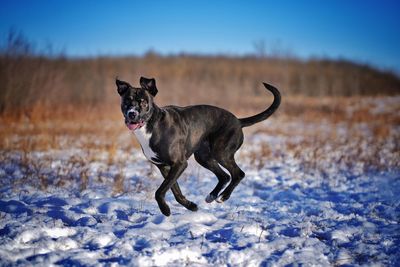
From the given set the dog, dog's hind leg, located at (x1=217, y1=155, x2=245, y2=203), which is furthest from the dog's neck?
dog's hind leg, located at (x1=217, y1=155, x2=245, y2=203)

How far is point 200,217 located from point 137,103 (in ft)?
4.60

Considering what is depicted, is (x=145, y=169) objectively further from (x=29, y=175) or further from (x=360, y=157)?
(x=360, y=157)

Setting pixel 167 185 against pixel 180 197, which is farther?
pixel 180 197

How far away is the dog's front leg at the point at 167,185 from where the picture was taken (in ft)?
14.3

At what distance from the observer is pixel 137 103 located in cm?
437

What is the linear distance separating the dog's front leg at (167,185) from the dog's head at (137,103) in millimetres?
605

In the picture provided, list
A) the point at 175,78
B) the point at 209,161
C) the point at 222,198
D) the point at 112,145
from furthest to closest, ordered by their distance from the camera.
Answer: the point at 175,78, the point at 112,145, the point at 209,161, the point at 222,198

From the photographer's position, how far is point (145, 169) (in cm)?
744

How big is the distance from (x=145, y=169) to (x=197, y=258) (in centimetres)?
423

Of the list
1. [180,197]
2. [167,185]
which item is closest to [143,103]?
[167,185]

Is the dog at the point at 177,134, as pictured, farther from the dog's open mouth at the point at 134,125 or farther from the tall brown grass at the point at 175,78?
the tall brown grass at the point at 175,78

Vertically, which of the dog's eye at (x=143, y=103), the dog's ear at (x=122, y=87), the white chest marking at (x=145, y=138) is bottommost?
the white chest marking at (x=145, y=138)

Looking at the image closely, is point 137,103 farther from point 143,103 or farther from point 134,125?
point 134,125

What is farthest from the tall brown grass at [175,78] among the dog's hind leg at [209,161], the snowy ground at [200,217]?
the dog's hind leg at [209,161]
